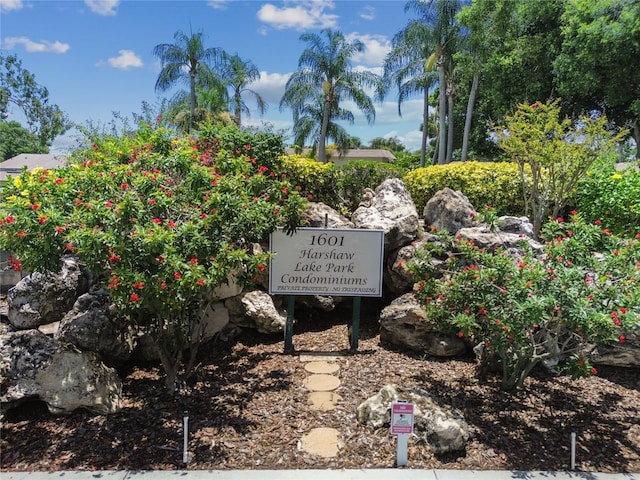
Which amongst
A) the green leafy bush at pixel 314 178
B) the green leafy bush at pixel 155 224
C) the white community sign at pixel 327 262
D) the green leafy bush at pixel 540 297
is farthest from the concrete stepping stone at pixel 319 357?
the green leafy bush at pixel 314 178

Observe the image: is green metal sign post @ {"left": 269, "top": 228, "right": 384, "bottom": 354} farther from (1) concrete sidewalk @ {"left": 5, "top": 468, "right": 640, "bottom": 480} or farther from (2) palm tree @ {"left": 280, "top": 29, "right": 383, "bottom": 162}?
(2) palm tree @ {"left": 280, "top": 29, "right": 383, "bottom": 162}

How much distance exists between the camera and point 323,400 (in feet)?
15.8

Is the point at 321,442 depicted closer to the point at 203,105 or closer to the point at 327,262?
the point at 327,262

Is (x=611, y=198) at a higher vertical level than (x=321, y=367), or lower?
higher

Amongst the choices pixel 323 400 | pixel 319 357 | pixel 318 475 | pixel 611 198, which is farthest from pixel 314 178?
pixel 318 475

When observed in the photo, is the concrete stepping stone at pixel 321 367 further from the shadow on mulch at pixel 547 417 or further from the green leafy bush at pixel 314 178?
the green leafy bush at pixel 314 178

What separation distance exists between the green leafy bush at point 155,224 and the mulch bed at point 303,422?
550 mm

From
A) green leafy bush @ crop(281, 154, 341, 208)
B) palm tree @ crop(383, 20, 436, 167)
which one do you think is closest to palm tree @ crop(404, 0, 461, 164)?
palm tree @ crop(383, 20, 436, 167)

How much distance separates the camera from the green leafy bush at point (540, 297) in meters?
3.93

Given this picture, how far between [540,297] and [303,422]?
A: 237 centimetres

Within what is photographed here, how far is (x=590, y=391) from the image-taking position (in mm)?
5102

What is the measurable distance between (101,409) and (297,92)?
27.3 meters

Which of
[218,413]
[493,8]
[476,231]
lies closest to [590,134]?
[476,231]

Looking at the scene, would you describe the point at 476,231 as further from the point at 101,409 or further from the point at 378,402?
the point at 101,409
